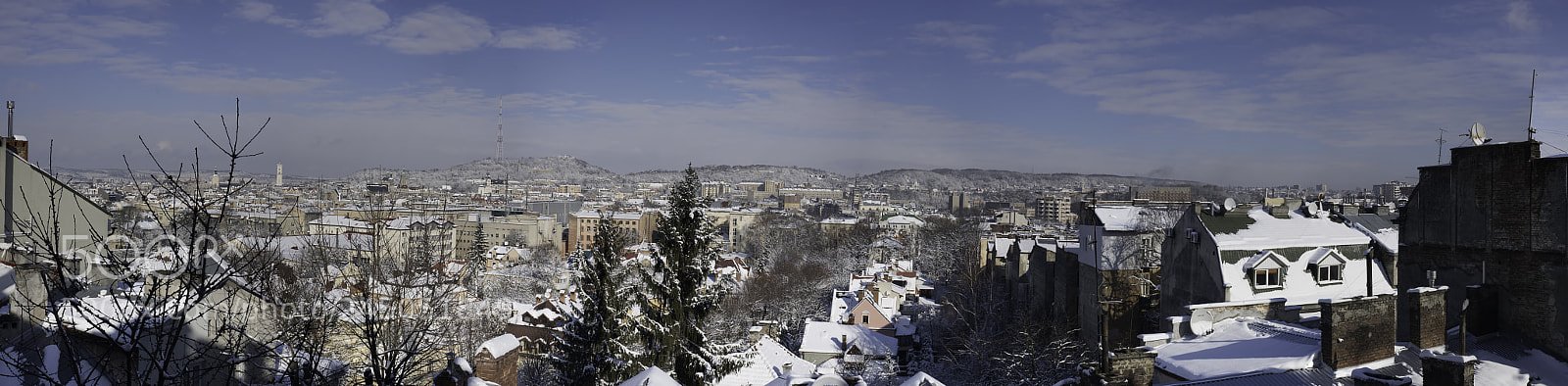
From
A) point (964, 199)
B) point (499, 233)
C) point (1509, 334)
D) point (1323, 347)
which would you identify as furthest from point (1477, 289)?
point (964, 199)

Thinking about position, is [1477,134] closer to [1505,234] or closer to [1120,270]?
[1505,234]

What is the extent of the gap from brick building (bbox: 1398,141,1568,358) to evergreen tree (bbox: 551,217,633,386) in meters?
9.61

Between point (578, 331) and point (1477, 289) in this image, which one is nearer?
point (1477, 289)

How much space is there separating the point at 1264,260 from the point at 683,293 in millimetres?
10110

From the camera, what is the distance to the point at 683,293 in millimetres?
12219

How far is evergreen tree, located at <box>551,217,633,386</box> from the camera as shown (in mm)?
11594

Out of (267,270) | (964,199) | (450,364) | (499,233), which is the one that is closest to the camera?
(267,270)

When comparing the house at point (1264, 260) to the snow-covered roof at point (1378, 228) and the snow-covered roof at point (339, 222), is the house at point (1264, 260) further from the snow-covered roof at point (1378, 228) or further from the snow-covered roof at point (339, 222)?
the snow-covered roof at point (339, 222)

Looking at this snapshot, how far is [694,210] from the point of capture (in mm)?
12344

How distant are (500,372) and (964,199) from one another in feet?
541

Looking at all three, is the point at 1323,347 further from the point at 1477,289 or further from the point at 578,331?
the point at 578,331

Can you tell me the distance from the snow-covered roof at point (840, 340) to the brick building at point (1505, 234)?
60.9ft

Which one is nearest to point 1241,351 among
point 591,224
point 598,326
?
point 598,326

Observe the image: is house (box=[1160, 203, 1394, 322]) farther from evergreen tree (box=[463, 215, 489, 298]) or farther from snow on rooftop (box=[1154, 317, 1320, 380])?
evergreen tree (box=[463, 215, 489, 298])
